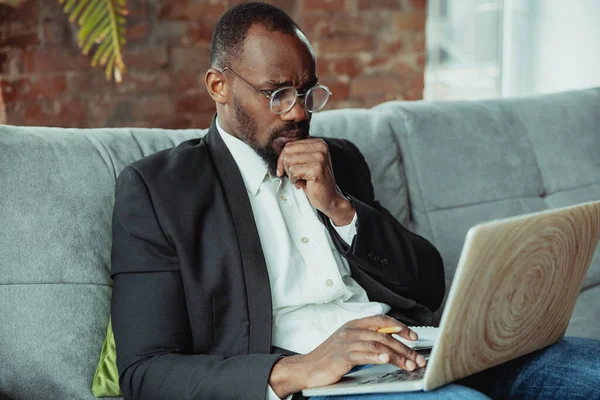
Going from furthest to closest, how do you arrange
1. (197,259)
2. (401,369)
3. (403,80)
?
(403,80), (197,259), (401,369)

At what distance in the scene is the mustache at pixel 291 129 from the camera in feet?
5.49

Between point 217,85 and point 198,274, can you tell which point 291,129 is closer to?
point 217,85

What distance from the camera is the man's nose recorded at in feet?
5.43

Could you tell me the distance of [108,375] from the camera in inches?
65.6

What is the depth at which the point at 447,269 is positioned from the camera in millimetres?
2289

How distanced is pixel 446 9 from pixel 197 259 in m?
2.89

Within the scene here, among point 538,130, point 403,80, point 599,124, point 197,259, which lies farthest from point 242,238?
point 403,80

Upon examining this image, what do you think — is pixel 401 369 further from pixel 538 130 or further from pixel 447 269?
pixel 538 130

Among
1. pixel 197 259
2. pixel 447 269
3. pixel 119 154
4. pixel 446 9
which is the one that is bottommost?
pixel 447 269

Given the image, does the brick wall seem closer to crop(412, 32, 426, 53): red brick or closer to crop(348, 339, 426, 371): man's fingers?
crop(412, 32, 426, 53): red brick

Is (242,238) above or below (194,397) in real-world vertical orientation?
above

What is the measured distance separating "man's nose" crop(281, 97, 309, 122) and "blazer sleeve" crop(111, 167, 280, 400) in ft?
1.13

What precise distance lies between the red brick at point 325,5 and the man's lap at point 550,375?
2079 millimetres

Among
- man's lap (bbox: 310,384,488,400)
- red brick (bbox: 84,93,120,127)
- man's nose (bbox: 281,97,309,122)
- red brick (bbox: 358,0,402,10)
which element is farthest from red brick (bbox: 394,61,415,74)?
man's lap (bbox: 310,384,488,400)
